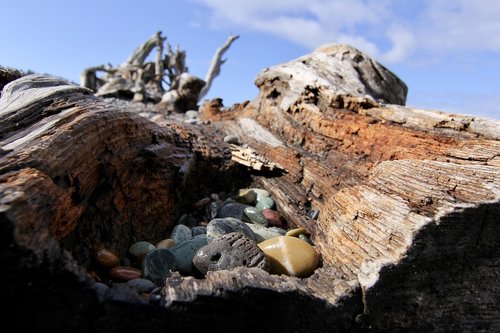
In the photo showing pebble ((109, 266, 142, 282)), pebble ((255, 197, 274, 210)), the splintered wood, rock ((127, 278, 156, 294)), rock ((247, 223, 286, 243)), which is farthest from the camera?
the splintered wood

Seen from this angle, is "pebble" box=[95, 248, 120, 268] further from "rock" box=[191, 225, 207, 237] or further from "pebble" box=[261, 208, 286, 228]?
"pebble" box=[261, 208, 286, 228]

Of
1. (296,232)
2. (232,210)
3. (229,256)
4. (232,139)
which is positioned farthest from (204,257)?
(232,139)

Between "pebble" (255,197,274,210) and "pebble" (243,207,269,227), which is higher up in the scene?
"pebble" (255,197,274,210)

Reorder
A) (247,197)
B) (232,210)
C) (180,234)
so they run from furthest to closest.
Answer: (247,197) → (232,210) → (180,234)

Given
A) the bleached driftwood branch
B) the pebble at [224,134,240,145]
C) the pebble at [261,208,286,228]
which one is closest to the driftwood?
the bleached driftwood branch

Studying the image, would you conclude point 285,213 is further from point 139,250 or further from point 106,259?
point 106,259

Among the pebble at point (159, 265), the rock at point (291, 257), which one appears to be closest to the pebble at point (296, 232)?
the rock at point (291, 257)
